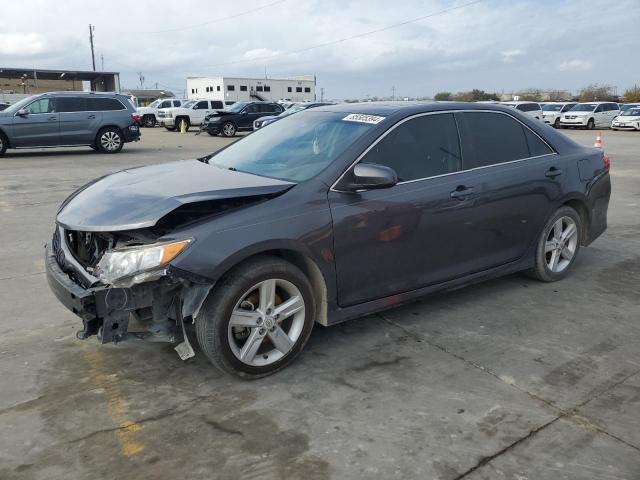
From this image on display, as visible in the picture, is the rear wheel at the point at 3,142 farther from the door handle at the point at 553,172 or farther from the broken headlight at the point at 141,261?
the door handle at the point at 553,172

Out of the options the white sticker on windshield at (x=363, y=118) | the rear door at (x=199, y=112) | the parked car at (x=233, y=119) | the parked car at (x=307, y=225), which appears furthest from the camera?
the rear door at (x=199, y=112)

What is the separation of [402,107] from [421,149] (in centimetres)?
37

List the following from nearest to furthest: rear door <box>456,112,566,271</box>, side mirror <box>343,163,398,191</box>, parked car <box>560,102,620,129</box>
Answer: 1. side mirror <box>343,163,398,191</box>
2. rear door <box>456,112,566,271</box>
3. parked car <box>560,102,620,129</box>

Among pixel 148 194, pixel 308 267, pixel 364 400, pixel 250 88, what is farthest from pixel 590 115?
pixel 250 88

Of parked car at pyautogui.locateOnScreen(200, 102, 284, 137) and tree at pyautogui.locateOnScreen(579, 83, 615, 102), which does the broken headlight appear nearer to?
parked car at pyautogui.locateOnScreen(200, 102, 284, 137)

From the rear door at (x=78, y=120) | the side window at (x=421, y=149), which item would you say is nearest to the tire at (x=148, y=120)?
the rear door at (x=78, y=120)

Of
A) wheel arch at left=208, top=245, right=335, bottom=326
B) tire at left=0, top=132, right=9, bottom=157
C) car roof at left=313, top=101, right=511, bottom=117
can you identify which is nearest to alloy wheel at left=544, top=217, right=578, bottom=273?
car roof at left=313, top=101, right=511, bottom=117

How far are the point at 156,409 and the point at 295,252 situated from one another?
1.19m

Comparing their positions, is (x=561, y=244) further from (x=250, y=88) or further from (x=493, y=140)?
(x=250, y=88)

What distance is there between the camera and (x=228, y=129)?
26703mm

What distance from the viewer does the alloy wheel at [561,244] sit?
5039mm

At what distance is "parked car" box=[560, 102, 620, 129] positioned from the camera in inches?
1299

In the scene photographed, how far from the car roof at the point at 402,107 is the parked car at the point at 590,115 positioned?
31965mm

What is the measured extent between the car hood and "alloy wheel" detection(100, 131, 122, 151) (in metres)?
14.0
